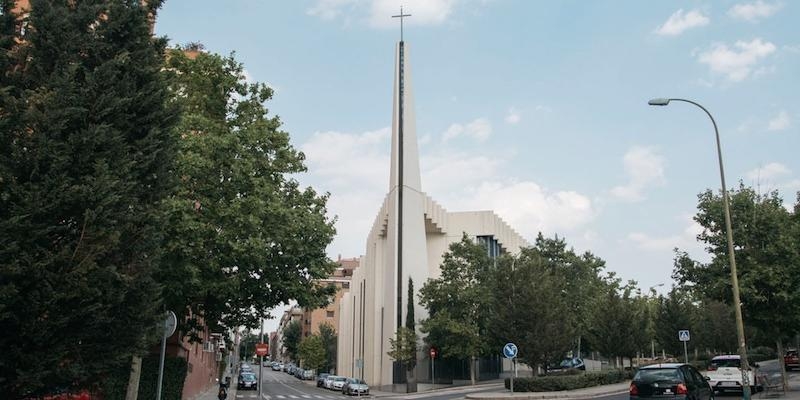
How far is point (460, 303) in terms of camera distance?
45.8m

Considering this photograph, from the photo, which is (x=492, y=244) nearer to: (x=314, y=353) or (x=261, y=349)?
(x=261, y=349)

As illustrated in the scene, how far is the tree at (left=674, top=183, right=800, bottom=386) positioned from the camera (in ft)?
72.6

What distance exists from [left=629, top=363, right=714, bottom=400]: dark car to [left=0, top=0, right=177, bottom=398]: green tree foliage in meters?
11.5

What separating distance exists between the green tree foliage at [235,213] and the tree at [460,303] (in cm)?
2546

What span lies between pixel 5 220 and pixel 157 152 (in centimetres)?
304

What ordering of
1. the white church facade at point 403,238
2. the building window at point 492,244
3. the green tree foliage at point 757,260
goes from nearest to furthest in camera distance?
the green tree foliage at point 757,260, the white church facade at point 403,238, the building window at point 492,244

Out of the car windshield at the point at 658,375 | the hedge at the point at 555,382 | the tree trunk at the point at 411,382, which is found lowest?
the tree trunk at the point at 411,382

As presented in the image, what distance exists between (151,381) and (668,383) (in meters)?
15.5

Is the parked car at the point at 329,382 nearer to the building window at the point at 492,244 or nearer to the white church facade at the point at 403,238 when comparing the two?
the white church facade at the point at 403,238

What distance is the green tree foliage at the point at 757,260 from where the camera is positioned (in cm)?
2212

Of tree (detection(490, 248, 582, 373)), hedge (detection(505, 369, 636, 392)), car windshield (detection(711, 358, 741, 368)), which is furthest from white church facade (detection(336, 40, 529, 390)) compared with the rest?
car windshield (detection(711, 358, 741, 368))

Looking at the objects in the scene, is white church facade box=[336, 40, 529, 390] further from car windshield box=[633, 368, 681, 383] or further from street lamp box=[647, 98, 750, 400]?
car windshield box=[633, 368, 681, 383]

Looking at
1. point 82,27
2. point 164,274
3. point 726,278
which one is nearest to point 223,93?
point 164,274

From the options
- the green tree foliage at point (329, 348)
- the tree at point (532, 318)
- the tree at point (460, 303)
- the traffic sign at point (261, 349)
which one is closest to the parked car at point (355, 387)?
the tree at point (460, 303)
